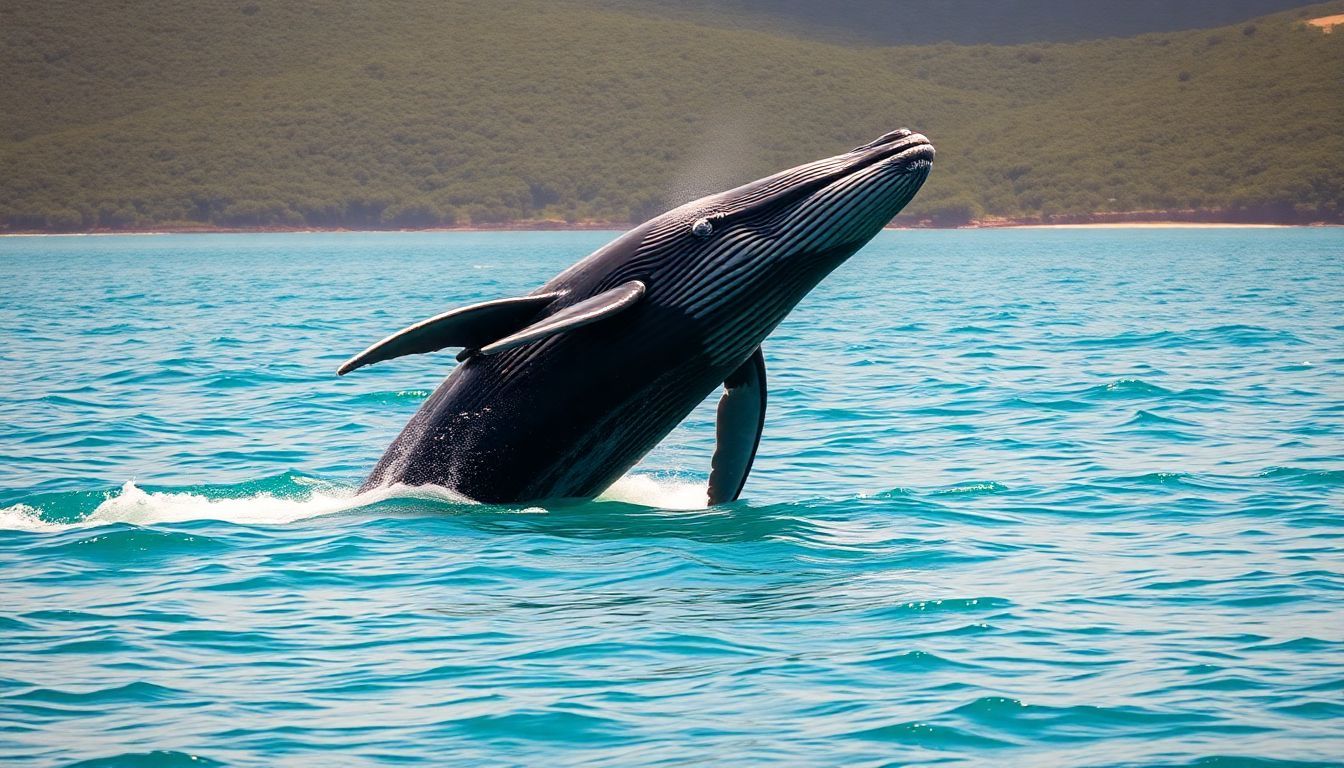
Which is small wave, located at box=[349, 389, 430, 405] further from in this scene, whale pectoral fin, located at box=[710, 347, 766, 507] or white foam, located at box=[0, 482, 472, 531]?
whale pectoral fin, located at box=[710, 347, 766, 507]

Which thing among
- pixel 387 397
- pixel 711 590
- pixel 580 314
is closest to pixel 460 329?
pixel 580 314

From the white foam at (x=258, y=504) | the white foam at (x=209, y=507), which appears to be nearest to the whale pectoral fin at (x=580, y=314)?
the white foam at (x=258, y=504)

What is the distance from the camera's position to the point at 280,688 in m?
8.53

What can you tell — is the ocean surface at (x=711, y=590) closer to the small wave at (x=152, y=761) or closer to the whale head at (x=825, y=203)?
the small wave at (x=152, y=761)

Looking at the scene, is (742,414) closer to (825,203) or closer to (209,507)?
(825,203)

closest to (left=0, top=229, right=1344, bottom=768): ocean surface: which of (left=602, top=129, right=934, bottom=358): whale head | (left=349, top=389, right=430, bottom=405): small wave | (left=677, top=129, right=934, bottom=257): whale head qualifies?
(left=349, top=389, right=430, bottom=405): small wave

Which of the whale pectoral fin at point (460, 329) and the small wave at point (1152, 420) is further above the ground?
the whale pectoral fin at point (460, 329)

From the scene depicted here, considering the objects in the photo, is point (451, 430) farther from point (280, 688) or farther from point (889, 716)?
point (889, 716)

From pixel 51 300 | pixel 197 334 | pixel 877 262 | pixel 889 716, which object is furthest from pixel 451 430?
pixel 877 262

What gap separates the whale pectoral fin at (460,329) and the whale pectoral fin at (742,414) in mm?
1664

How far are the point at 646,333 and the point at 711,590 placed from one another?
6.55 ft

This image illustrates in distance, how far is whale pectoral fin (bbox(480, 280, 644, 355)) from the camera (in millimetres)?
10102

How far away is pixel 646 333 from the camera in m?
11.4

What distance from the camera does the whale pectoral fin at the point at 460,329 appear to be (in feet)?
33.2
